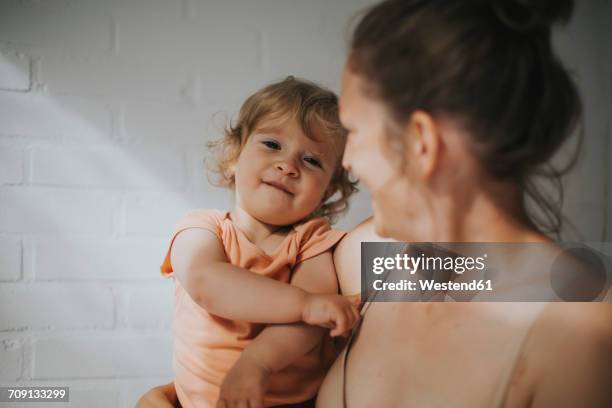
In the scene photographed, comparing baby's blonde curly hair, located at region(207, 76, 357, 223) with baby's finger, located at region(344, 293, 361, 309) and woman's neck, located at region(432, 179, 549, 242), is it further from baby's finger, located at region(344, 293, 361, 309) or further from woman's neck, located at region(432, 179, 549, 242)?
woman's neck, located at region(432, 179, 549, 242)

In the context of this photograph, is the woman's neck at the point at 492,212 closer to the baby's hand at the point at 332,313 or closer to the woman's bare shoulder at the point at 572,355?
the woman's bare shoulder at the point at 572,355

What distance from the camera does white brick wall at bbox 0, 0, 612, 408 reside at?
3.26 feet

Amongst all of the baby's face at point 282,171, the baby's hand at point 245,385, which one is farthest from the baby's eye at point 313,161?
the baby's hand at point 245,385

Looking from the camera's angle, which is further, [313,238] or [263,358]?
[313,238]

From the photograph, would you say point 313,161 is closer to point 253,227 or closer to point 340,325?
point 253,227

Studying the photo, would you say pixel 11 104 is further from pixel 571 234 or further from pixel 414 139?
pixel 571 234

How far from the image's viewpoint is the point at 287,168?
828 mm

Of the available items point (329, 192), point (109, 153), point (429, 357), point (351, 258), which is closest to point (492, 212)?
point (429, 357)

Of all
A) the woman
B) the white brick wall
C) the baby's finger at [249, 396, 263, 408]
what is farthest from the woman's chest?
the white brick wall

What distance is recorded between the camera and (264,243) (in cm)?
89

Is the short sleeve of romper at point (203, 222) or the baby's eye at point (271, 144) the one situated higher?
the baby's eye at point (271, 144)

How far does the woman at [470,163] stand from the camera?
1.68 feet
